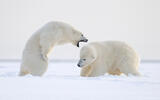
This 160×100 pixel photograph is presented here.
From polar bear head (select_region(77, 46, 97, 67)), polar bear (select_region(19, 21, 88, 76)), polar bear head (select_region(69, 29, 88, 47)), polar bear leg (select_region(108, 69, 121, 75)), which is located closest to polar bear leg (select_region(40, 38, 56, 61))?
polar bear (select_region(19, 21, 88, 76))

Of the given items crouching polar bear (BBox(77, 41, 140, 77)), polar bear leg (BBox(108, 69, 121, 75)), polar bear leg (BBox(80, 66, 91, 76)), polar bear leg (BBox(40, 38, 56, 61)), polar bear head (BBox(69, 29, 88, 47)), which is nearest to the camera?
polar bear leg (BBox(40, 38, 56, 61))

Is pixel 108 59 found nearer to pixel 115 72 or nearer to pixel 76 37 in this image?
pixel 115 72

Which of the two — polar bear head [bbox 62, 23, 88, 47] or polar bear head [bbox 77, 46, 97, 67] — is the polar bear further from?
polar bear head [bbox 77, 46, 97, 67]

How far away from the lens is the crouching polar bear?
28.1ft

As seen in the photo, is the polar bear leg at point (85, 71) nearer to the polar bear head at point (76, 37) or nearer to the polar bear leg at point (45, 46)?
the polar bear head at point (76, 37)

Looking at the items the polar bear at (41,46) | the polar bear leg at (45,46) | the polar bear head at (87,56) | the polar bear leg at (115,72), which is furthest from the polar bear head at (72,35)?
the polar bear leg at (115,72)

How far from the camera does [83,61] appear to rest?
8.44m

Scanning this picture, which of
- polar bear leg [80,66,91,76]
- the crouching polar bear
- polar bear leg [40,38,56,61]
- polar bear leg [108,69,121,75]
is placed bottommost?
polar bear leg [108,69,121,75]

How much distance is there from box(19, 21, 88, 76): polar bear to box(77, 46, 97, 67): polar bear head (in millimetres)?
704

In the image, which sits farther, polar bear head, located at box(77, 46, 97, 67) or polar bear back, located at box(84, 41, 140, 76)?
polar bear back, located at box(84, 41, 140, 76)

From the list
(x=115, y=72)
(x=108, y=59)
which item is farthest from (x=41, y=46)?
(x=115, y=72)

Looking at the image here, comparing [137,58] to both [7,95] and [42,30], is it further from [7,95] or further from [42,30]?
[7,95]

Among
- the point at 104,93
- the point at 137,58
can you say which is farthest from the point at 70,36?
the point at 104,93

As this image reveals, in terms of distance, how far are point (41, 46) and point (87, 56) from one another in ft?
4.03
